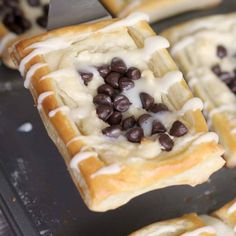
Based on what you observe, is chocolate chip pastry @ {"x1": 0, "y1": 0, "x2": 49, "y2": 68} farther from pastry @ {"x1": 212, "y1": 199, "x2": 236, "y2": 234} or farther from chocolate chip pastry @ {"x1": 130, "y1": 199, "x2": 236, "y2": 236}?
pastry @ {"x1": 212, "y1": 199, "x2": 236, "y2": 234}

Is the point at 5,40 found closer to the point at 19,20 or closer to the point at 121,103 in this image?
the point at 19,20

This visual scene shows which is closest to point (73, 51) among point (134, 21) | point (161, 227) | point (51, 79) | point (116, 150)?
point (51, 79)

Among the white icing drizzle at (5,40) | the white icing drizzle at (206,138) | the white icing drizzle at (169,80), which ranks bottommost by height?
the white icing drizzle at (206,138)

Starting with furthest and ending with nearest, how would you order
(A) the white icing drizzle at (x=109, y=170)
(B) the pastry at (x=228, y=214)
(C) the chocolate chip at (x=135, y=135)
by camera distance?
1. (B) the pastry at (x=228, y=214)
2. (C) the chocolate chip at (x=135, y=135)
3. (A) the white icing drizzle at (x=109, y=170)

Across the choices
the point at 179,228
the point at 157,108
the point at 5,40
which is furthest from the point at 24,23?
the point at 179,228

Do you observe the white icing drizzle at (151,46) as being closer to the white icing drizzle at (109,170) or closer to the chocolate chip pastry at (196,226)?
the white icing drizzle at (109,170)

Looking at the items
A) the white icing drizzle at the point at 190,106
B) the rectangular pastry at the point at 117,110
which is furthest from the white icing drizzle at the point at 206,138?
the white icing drizzle at the point at 190,106

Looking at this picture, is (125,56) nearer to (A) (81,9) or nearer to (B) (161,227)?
(A) (81,9)
